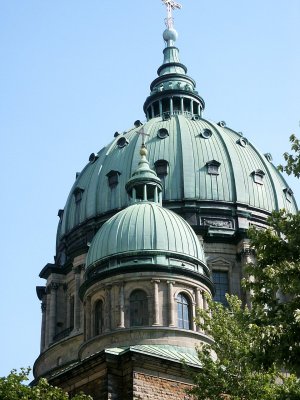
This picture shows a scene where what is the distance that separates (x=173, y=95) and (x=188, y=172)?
35.8 feet

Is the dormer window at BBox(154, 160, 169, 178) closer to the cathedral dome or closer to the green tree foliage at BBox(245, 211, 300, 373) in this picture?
the cathedral dome

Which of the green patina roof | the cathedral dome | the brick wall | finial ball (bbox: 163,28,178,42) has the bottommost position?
the brick wall

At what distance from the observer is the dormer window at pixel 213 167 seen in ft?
195

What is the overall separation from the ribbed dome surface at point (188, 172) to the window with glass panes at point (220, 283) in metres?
4.48

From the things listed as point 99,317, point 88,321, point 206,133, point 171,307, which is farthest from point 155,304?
point 206,133

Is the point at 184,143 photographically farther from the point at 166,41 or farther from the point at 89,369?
the point at 89,369

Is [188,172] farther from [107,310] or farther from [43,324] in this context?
[107,310]

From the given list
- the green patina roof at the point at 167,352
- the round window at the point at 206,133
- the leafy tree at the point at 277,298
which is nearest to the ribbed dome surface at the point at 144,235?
the green patina roof at the point at 167,352

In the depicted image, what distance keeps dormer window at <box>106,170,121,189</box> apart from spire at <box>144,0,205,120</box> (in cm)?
731

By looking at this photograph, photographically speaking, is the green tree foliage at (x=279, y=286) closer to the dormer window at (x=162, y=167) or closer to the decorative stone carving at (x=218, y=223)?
the decorative stone carving at (x=218, y=223)

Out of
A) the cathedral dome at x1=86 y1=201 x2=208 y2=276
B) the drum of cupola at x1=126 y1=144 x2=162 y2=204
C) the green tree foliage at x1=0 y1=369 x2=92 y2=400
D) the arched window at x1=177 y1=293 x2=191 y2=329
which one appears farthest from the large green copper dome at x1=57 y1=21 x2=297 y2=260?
the green tree foliage at x1=0 y1=369 x2=92 y2=400

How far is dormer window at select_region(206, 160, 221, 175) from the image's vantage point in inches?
2343

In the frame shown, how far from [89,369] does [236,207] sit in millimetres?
24594

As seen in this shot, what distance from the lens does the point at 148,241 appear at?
4172cm
